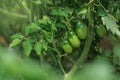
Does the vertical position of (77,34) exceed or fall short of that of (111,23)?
it falls short

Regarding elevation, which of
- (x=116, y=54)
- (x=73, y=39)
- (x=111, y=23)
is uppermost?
(x=111, y=23)

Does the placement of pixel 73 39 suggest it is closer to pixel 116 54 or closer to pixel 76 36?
pixel 76 36

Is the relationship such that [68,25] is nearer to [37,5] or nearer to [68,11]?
[68,11]

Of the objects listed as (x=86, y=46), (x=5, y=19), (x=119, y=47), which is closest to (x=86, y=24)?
(x=86, y=46)

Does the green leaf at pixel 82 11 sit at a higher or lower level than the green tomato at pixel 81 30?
higher

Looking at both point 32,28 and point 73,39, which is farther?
point 73,39

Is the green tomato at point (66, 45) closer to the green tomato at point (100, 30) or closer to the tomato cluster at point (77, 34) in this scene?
the tomato cluster at point (77, 34)

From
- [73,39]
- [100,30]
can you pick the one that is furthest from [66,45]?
[100,30]

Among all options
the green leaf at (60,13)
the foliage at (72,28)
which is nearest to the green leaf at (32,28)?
the foliage at (72,28)
